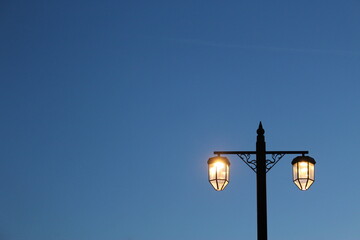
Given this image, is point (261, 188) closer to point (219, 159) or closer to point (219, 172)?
point (219, 172)

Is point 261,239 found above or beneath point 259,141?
beneath

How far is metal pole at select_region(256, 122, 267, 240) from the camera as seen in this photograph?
397 inches

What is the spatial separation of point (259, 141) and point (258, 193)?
46.3 inches

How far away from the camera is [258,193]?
34.3 feet

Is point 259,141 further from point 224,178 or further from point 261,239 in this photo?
point 261,239

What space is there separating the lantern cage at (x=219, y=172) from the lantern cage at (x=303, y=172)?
141 centimetres

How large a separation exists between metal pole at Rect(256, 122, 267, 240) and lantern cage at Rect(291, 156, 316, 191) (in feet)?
2.41

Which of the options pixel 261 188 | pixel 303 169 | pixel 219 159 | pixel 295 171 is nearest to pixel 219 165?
pixel 219 159

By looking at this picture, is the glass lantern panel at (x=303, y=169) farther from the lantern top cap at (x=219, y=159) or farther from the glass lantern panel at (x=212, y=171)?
the glass lantern panel at (x=212, y=171)

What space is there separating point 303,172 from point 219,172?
1.72 m

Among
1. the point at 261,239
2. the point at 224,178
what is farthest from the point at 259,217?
the point at 224,178

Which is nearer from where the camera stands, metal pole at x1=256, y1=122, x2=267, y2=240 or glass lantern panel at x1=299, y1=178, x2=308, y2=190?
metal pole at x1=256, y1=122, x2=267, y2=240

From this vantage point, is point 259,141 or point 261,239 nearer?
point 261,239

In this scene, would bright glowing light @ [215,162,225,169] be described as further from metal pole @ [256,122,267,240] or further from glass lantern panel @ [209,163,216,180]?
metal pole @ [256,122,267,240]
